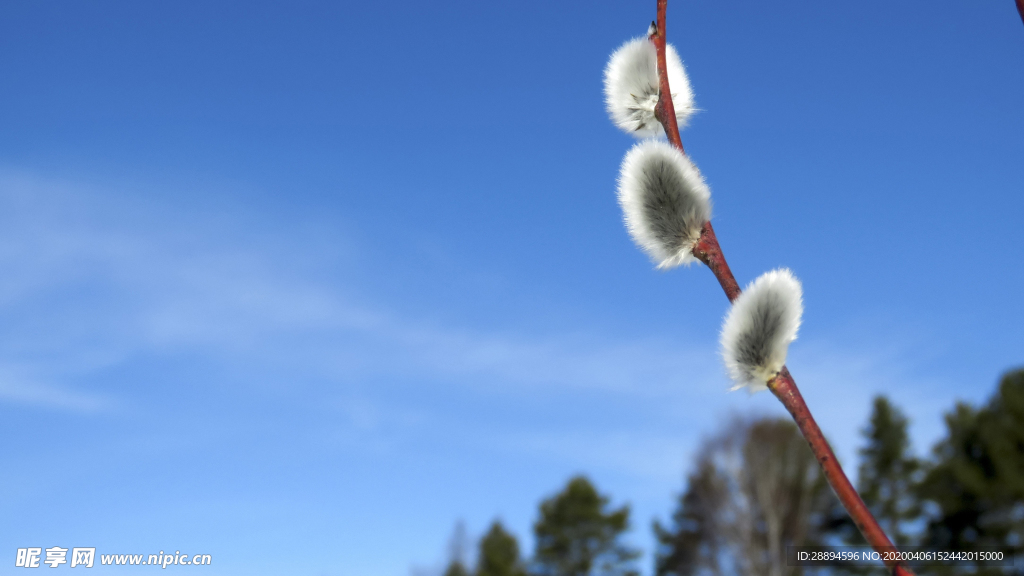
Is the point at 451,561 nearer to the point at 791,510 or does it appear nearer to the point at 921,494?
the point at 791,510

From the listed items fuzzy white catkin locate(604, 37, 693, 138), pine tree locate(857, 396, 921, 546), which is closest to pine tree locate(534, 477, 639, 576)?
pine tree locate(857, 396, 921, 546)

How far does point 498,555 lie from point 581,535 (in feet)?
11.4

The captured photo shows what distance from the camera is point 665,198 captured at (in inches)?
39.6

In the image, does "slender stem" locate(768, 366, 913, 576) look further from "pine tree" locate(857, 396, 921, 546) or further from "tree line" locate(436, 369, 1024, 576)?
"pine tree" locate(857, 396, 921, 546)

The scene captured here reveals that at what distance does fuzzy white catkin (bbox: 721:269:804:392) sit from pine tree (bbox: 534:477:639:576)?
24608 millimetres

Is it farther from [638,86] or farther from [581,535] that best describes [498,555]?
[638,86]

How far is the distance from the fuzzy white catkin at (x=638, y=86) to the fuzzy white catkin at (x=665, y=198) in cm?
16

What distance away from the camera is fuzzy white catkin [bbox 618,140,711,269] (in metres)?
0.97

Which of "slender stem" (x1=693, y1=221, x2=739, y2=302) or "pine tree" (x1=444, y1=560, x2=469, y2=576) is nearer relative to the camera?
"slender stem" (x1=693, y1=221, x2=739, y2=302)

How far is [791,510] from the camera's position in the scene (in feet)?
65.0

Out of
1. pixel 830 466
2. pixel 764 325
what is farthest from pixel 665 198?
pixel 830 466

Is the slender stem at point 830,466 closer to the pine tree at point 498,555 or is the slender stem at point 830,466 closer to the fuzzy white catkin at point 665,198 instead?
the fuzzy white catkin at point 665,198

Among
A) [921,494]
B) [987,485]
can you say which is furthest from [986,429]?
[921,494]

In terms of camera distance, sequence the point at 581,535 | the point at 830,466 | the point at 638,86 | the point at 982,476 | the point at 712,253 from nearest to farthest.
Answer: the point at 830,466, the point at 712,253, the point at 638,86, the point at 982,476, the point at 581,535
